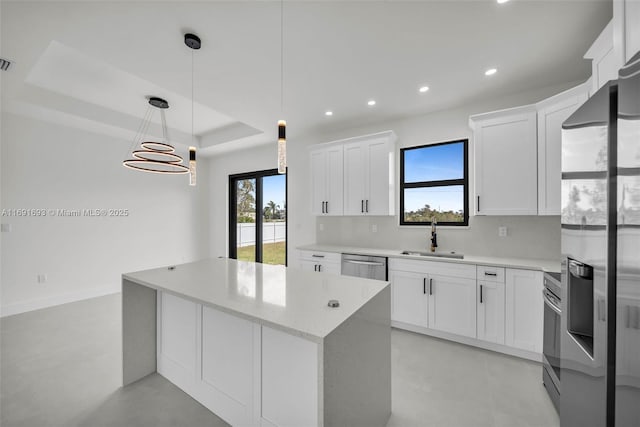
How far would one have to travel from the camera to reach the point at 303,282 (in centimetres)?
179

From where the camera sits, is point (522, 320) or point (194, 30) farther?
point (522, 320)

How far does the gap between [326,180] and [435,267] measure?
6.45ft

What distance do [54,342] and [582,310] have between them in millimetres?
4502

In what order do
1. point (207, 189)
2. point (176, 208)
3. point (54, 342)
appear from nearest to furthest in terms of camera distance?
point (54, 342)
point (176, 208)
point (207, 189)

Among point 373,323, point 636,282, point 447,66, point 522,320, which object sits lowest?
point 522,320

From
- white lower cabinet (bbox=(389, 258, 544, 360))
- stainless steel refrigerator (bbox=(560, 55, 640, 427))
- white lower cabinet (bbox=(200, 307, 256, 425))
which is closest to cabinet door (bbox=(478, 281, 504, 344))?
white lower cabinet (bbox=(389, 258, 544, 360))

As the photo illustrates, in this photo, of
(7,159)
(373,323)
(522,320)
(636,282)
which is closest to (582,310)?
(636,282)

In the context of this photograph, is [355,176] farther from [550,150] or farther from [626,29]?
[626,29]

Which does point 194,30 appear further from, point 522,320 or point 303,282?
point 522,320

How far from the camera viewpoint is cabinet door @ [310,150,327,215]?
386 centimetres

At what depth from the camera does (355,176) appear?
3590mm

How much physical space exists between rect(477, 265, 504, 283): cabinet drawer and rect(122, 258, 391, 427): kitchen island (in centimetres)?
146

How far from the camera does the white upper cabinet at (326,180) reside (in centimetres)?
372

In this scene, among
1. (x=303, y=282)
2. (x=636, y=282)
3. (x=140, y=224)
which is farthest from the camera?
(x=140, y=224)
